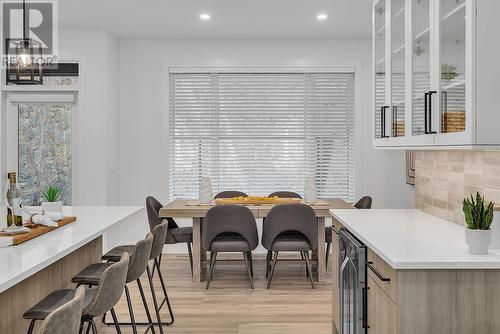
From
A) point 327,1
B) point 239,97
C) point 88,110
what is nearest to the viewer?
point 327,1

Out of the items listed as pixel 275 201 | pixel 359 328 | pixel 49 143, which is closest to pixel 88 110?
pixel 49 143

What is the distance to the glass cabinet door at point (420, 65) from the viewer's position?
269 centimetres

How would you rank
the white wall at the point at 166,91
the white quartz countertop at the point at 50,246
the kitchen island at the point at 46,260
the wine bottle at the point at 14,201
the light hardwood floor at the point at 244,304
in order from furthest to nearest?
the white wall at the point at 166,91
the light hardwood floor at the point at 244,304
the wine bottle at the point at 14,201
the kitchen island at the point at 46,260
the white quartz countertop at the point at 50,246

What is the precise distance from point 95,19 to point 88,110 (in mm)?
1118

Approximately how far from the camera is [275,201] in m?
5.72

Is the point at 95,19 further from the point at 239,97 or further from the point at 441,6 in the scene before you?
the point at 441,6

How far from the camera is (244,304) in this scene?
4594 millimetres

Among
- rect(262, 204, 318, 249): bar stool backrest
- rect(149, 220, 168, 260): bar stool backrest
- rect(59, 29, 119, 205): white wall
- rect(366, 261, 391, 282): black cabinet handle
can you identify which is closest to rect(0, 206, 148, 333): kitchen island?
rect(149, 220, 168, 260): bar stool backrest

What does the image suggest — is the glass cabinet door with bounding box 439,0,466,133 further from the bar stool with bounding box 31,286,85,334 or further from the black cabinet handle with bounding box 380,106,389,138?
the bar stool with bounding box 31,286,85,334

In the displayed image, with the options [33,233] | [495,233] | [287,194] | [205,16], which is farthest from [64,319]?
[287,194]

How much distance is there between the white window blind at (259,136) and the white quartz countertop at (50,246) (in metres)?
3.10

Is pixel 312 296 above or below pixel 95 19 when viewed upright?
below

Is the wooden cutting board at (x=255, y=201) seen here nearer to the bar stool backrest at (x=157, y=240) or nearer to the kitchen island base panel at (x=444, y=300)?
the bar stool backrest at (x=157, y=240)

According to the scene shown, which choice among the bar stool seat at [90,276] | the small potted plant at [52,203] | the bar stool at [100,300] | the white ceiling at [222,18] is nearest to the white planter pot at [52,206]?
the small potted plant at [52,203]
